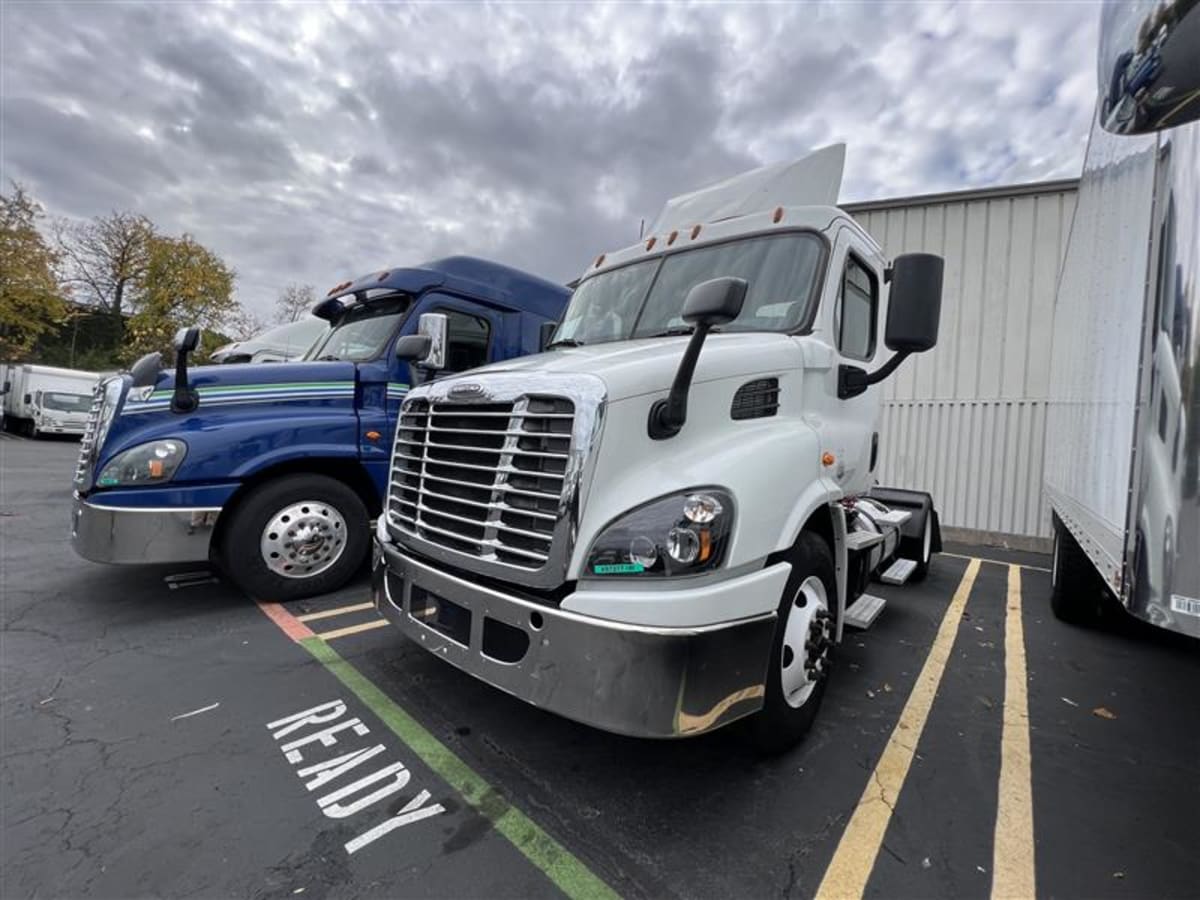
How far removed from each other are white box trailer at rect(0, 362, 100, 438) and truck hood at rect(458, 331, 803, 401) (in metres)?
26.9

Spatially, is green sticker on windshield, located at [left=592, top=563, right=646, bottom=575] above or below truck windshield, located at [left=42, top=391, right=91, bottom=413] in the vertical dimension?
below

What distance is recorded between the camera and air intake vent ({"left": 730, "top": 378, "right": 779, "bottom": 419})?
2.58 meters

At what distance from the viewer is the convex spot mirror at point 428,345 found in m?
4.42

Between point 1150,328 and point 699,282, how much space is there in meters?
1.99

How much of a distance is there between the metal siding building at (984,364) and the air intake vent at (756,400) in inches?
321

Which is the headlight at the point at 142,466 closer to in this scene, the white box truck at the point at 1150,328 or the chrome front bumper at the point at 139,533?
the chrome front bumper at the point at 139,533

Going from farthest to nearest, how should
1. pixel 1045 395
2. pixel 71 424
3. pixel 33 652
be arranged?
pixel 71 424, pixel 1045 395, pixel 33 652

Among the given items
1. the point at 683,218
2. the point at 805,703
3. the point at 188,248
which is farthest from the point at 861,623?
the point at 188,248

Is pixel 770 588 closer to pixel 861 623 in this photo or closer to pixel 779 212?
pixel 861 623

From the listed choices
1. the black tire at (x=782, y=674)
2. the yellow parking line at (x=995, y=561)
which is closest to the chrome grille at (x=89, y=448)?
the black tire at (x=782, y=674)

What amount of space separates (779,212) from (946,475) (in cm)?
776

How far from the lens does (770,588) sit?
226 cm

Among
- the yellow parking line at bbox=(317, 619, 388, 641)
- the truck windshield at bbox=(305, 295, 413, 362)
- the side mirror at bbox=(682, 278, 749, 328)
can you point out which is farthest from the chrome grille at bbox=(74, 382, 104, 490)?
the side mirror at bbox=(682, 278, 749, 328)

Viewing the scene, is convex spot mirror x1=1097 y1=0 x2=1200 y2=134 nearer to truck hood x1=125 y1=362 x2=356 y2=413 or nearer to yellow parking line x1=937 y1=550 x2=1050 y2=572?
truck hood x1=125 y1=362 x2=356 y2=413
